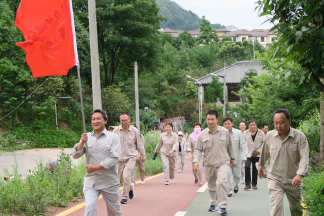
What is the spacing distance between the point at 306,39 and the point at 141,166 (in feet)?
27.6

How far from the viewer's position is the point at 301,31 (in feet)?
13.2

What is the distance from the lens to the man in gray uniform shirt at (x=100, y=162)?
18.9ft

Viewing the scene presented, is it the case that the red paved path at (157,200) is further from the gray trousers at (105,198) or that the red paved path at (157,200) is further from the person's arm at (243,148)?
the gray trousers at (105,198)

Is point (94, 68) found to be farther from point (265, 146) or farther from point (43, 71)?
point (265, 146)

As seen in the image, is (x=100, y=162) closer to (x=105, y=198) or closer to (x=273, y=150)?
(x=105, y=198)

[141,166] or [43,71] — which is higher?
[43,71]

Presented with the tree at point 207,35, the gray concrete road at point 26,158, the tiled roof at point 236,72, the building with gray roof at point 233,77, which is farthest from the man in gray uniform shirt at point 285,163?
the tree at point 207,35

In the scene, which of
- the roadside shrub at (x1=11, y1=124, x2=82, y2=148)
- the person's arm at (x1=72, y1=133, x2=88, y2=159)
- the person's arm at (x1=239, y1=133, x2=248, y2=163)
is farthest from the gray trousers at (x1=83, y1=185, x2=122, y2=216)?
the roadside shrub at (x1=11, y1=124, x2=82, y2=148)

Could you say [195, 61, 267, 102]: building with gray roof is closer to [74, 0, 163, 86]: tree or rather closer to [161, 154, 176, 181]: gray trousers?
[74, 0, 163, 86]: tree

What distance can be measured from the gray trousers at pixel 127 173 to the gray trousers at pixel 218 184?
6.28 feet

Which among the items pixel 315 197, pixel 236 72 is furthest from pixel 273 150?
pixel 236 72

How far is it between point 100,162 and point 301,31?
10.3 ft

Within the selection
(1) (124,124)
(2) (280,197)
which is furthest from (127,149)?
(2) (280,197)

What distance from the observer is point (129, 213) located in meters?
8.20
